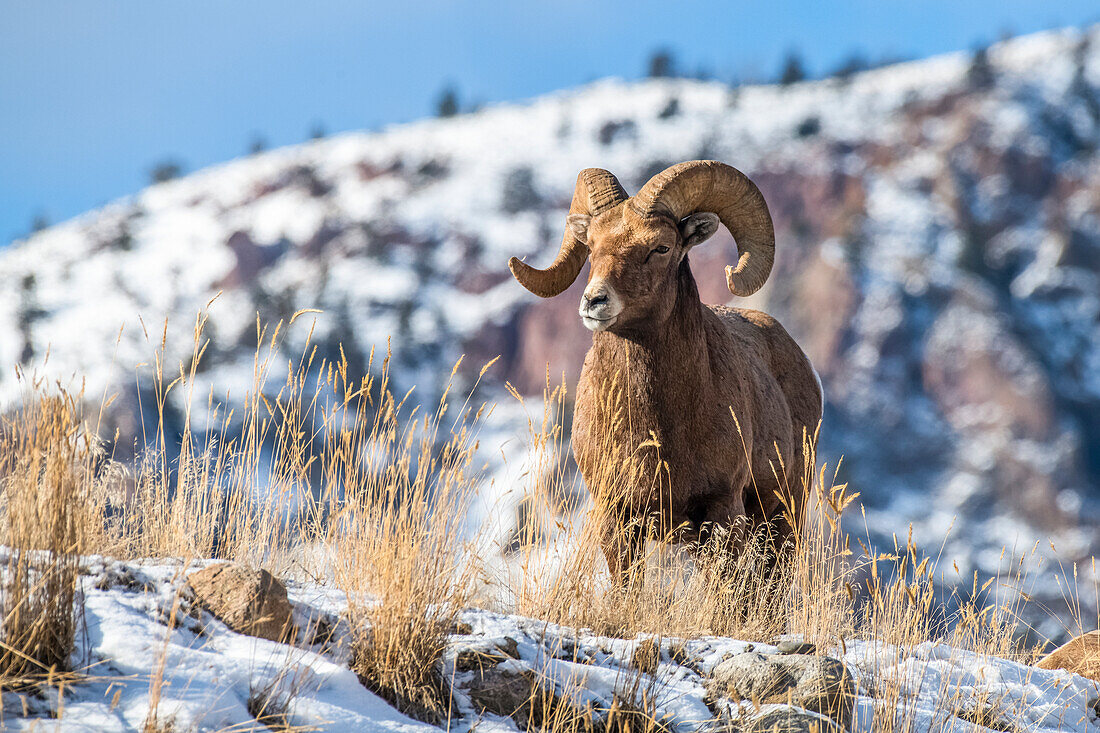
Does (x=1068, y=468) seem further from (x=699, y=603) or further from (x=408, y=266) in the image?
(x=699, y=603)

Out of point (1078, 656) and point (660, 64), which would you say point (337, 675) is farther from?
point (660, 64)

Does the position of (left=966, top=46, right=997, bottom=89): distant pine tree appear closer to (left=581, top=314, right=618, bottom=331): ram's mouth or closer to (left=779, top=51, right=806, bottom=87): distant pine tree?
(left=779, top=51, right=806, bottom=87): distant pine tree

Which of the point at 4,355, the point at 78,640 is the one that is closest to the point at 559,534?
the point at 78,640

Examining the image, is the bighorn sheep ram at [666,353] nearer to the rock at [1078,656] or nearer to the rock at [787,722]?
the rock at [1078,656]

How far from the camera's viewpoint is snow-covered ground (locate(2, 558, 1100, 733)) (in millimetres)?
2998

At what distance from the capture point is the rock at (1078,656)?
222 inches

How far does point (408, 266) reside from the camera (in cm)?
7825

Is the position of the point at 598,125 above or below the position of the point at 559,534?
above

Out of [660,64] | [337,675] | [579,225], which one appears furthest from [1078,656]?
[660,64]

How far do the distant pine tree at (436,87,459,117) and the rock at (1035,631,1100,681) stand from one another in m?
101

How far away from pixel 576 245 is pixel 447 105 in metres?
101

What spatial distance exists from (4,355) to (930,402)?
6022 centimetres

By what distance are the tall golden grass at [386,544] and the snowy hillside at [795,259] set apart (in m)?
51.2

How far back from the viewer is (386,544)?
3.84 metres
